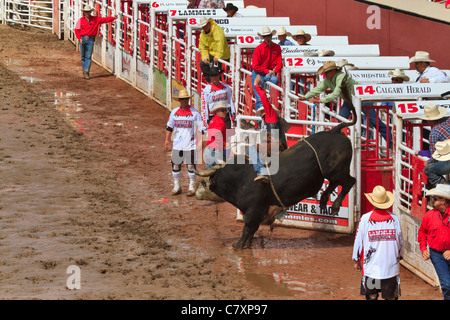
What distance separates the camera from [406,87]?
1346 centimetres

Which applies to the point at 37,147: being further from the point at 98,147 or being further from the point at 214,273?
the point at 214,273

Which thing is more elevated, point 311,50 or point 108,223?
point 311,50

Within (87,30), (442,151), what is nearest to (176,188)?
(442,151)

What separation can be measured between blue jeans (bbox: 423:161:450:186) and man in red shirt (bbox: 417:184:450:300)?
49.2 inches

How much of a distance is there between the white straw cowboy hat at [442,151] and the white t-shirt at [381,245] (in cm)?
147

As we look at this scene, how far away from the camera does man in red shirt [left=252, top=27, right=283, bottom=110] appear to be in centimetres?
1655

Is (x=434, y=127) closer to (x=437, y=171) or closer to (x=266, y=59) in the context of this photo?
(x=437, y=171)

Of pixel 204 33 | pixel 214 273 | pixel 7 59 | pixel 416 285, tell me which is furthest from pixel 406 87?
pixel 7 59

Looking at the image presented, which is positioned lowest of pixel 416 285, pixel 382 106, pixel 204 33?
pixel 416 285

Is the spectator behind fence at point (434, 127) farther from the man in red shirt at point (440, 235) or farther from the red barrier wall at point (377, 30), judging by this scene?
the red barrier wall at point (377, 30)

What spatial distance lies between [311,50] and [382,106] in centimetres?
336

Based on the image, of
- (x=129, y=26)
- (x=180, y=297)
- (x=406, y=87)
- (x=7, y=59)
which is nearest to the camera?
(x=180, y=297)

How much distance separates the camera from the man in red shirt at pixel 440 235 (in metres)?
9.69

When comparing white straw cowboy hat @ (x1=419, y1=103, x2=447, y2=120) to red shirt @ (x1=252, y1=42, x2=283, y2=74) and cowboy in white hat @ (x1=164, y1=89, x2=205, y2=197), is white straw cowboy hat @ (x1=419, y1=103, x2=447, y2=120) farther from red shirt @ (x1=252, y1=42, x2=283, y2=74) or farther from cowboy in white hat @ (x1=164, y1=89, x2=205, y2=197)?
red shirt @ (x1=252, y1=42, x2=283, y2=74)
